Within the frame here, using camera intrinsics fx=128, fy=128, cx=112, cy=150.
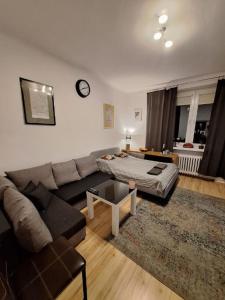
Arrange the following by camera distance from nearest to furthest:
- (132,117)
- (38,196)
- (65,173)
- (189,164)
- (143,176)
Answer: (38,196), (65,173), (143,176), (189,164), (132,117)

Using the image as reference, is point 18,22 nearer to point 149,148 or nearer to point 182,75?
point 182,75

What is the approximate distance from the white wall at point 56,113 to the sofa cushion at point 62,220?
1.01m

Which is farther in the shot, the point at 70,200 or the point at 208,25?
the point at 70,200

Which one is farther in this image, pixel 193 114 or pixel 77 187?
pixel 193 114

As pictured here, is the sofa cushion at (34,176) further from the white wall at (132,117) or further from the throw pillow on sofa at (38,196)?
the white wall at (132,117)

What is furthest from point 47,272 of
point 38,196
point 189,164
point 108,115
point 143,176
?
point 189,164

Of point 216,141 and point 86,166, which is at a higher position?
point 216,141

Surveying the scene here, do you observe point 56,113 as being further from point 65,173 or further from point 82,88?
point 65,173

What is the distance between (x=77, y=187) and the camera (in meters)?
2.20

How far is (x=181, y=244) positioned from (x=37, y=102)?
296 centimetres

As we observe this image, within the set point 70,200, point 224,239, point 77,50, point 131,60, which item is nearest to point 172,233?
point 224,239

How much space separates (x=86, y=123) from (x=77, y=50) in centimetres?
140

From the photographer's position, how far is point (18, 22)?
61.8 inches

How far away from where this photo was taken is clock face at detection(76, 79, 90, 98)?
2.75m
